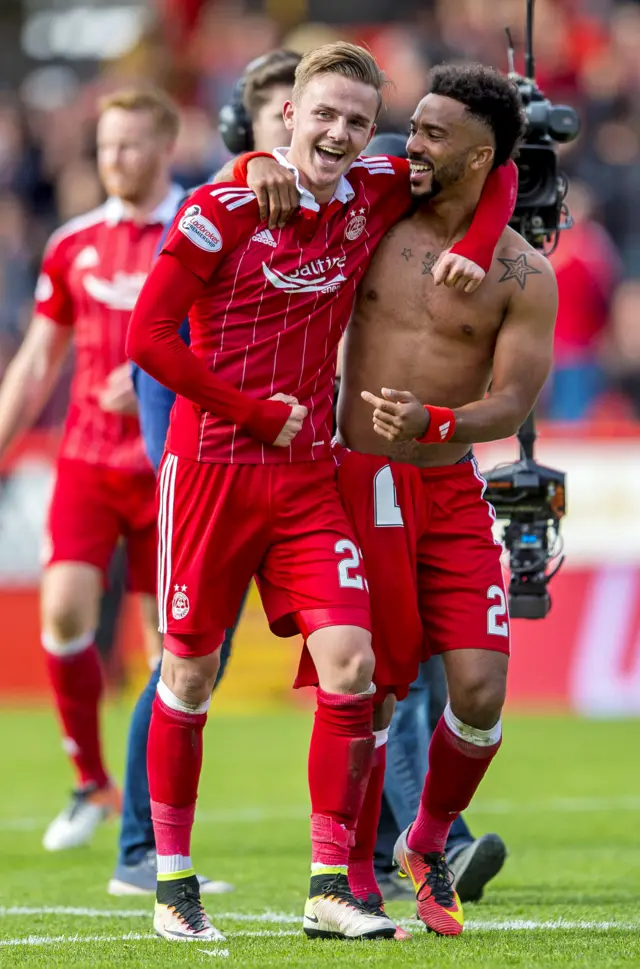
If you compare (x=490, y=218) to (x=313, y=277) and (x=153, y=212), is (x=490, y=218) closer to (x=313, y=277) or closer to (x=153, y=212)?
(x=313, y=277)

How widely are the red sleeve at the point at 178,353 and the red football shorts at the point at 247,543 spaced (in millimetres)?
180

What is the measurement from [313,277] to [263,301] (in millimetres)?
156

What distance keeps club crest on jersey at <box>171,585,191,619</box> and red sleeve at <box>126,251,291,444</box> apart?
0.50 m

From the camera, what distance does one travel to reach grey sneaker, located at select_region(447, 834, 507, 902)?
5266 millimetres

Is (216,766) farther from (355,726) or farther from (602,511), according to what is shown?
(355,726)

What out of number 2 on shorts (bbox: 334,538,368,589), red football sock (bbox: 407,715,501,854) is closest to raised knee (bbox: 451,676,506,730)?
red football sock (bbox: 407,715,501,854)

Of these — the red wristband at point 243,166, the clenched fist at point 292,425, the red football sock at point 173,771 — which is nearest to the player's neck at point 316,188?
the red wristband at point 243,166

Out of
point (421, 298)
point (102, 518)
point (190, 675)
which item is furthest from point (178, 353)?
point (102, 518)

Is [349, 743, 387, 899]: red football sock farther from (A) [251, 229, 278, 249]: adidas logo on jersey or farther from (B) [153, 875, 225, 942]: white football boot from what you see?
(A) [251, 229, 278, 249]: adidas logo on jersey

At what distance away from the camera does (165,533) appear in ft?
15.2

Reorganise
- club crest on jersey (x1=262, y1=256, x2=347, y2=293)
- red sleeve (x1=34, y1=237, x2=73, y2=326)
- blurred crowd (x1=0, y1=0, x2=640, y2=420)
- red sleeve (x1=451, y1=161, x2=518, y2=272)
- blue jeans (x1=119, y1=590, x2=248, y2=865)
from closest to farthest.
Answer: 1. club crest on jersey (x1=262, y1=256, x2=347, y2=293)
2. red sleeve (x1=451, y1=161, x2=518, y2=272)
3. blue jeans (x1=119, y1=590, x2=248, y2=865)
4. red sleeve (x1=34, y1=237, x2=73, y2=326)
5. blurred crowd (x1=0, y1=0, x2=640, y2=420)

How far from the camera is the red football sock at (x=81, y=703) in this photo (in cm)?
687

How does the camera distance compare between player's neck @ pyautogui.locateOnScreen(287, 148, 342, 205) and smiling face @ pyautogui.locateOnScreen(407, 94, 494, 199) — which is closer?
player's neck @ pyautogui.locateOnScreen(287, 148, 342, 205)

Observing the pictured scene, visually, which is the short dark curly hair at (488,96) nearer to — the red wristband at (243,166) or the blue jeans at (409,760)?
the red wristband at (243,166)
